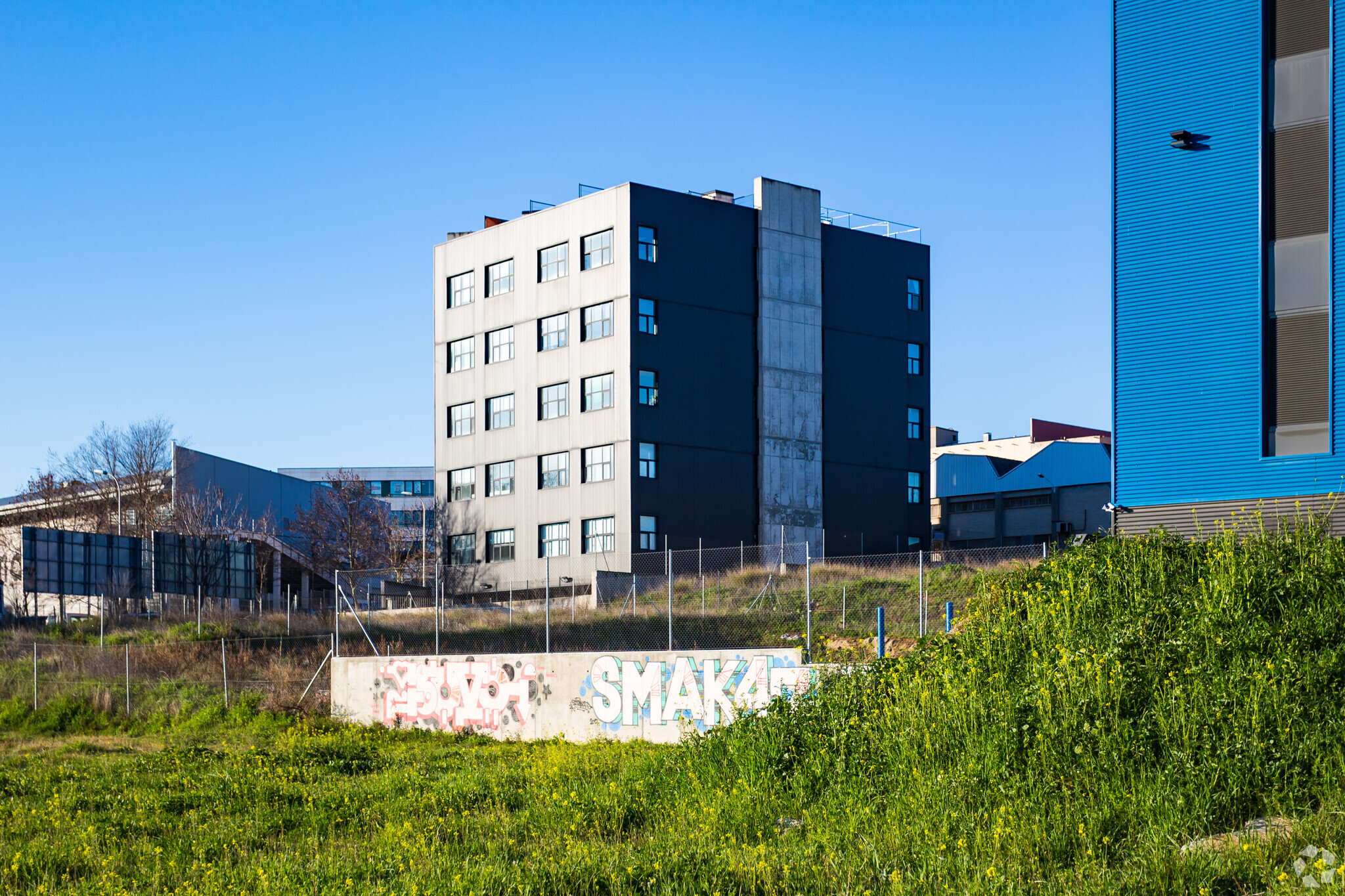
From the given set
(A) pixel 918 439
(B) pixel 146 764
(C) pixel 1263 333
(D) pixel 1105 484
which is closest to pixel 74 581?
(B) pixel 146 764

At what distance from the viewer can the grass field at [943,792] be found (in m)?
11.1

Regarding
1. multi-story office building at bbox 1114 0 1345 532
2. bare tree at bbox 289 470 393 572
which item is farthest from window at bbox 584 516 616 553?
multi-story office building at bbox 1114 0 1345 532

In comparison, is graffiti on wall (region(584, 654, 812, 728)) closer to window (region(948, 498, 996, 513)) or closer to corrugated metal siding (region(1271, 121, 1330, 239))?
corrugated metal siding (region(1271, 121, 1330, 239))

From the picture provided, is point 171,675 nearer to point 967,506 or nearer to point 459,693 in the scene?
point 459,693

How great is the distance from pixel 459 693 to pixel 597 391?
92.6 feet

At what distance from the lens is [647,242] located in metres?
55.5

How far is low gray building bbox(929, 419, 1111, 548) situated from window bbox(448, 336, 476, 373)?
2775 cm

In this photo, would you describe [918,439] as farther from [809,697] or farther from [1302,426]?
[809,697]

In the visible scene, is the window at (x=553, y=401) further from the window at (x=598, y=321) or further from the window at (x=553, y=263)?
the window at (x=553, y=263)

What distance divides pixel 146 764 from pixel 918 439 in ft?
153

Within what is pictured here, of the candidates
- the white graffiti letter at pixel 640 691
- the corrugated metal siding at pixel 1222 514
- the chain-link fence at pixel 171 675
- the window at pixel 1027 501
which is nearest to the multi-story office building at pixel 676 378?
the window at pixel 1027 501

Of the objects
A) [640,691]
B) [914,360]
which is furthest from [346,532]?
[640,691]

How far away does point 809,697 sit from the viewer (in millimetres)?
16672

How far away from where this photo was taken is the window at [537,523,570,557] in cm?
5641
